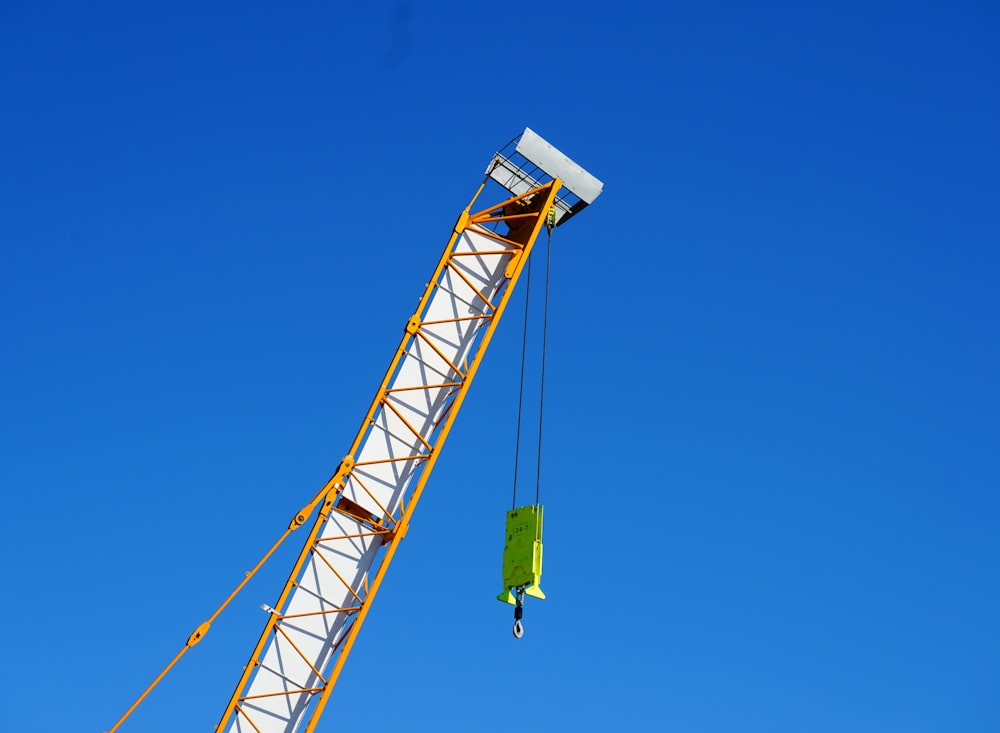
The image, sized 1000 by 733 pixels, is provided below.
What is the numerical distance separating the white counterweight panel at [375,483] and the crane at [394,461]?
0.08 ft

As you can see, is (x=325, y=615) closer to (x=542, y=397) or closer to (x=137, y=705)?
(x=137, y=705)

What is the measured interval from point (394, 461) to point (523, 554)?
3989 mm

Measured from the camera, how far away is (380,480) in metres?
29.8

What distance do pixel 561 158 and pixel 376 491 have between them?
1004 centimetres

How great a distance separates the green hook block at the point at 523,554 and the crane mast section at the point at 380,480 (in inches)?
99.3

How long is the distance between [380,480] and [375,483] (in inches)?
5.6

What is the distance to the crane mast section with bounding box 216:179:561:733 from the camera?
93.5ft

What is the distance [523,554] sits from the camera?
93.7 feet

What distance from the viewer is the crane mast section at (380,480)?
28.5 m

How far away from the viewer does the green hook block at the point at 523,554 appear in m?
28.2

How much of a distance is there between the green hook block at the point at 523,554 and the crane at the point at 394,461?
56 mm

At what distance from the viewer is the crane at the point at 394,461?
93.5 feet

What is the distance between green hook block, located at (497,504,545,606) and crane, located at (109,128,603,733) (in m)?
0.06

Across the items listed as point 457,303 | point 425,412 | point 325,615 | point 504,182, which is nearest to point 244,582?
point 325,615
